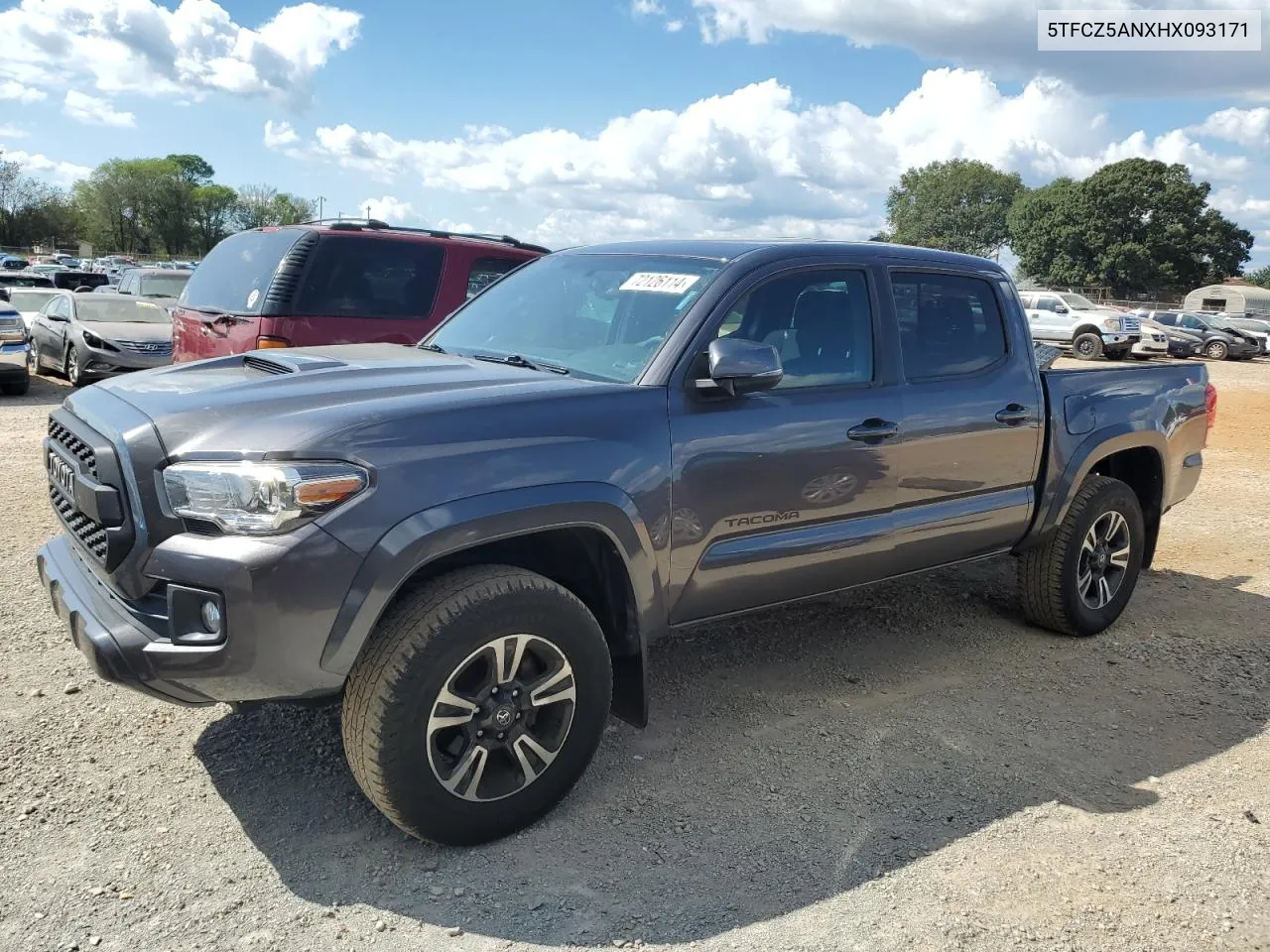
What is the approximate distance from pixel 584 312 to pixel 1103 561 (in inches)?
121

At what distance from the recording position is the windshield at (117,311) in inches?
547

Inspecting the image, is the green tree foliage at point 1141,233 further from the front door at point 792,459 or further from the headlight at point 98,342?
the front door at point 792,459

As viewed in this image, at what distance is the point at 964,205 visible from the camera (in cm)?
9912

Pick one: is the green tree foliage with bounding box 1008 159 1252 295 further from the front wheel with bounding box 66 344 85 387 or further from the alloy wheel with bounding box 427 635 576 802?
the alloy wheel with bounding box 427 635 576 802

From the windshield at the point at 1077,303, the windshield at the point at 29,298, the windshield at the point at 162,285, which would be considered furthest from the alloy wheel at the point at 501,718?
the windshield at the point at 1077,303

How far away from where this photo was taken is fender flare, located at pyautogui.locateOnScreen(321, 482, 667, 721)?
8.92ft

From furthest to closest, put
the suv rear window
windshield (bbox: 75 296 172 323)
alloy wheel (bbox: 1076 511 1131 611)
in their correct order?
windshield (bbox: 75 296 172 323) → the suv rear window → alloy wheel (bbox: 1076 511 1131 611)

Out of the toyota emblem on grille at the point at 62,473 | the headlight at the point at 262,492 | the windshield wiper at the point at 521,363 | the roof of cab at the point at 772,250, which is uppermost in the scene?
the roof of cab at the point at 772,250

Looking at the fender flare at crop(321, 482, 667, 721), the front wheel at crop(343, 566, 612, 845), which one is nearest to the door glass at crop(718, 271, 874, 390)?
the fender flare at crop(321, 482, 667, 721)

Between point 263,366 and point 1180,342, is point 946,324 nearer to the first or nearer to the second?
point 263,366

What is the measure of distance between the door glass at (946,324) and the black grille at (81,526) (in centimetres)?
300

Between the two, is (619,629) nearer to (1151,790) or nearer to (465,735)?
(465,735)

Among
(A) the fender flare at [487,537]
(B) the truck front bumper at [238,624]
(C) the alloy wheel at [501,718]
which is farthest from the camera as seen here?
(C) the alloy wheel at [501,718]

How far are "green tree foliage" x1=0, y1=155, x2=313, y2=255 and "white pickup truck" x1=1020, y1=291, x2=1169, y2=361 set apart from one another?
8022cm
